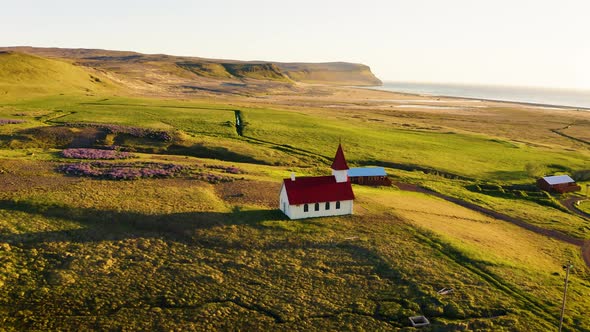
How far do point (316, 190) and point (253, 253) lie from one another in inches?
486

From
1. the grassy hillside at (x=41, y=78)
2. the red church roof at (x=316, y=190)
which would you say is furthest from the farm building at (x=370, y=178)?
the grassy hillside at (x=41, y=78)

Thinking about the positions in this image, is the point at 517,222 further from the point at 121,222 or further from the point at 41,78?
the point at 41,78

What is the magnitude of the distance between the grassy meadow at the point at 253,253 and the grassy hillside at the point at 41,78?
67.2 m

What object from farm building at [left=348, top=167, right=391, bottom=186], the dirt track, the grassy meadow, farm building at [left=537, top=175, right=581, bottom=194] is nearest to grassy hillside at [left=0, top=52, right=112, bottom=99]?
the grassy meadow

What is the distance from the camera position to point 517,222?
58.1 m

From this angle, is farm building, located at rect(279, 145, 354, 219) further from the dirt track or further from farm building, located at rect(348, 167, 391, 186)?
the dirt track

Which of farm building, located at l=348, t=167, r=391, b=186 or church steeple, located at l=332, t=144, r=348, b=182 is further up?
church steeple, located at l=332, t=144, r=348, b=182

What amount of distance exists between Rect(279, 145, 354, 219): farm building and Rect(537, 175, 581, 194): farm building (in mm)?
44246

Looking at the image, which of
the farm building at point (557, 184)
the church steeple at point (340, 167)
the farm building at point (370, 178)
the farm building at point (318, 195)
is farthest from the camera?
the farm building at point (557, 184)

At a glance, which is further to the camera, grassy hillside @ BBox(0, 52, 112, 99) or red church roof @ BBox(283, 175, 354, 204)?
grassy hillside @ BBox(0, 52, 112, 99)

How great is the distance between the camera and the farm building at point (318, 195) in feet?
159

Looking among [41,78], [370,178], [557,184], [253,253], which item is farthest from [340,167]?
[41,78]

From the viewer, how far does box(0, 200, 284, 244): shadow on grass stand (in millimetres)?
40875

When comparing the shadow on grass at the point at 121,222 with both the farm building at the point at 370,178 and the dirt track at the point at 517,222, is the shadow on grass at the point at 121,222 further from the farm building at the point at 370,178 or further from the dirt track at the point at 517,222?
the dirt track at the point at 517,222
